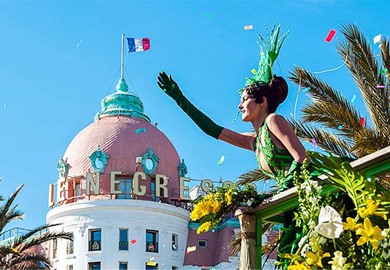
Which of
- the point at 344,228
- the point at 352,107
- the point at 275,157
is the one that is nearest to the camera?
the point at 344,228

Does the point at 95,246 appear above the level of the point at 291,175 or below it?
above

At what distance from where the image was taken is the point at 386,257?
10.4 feet

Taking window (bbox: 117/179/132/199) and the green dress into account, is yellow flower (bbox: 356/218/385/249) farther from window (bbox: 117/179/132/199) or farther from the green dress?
window (bbox: 117/179/132/199)

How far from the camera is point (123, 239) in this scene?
140 ft

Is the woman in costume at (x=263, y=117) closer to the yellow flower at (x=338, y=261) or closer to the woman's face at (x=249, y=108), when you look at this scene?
the woman's face at (x=249, y=108)

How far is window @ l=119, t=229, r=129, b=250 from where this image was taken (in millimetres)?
42531

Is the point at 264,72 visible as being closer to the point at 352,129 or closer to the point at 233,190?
the point at 233,190

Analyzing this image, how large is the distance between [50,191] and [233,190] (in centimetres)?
4071

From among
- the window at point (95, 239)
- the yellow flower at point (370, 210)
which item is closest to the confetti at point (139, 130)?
the window at point (95, 239)

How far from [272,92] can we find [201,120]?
568 mm

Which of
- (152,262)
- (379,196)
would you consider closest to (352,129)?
(379,196)

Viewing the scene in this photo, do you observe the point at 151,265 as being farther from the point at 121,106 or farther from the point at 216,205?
the point at 216,205

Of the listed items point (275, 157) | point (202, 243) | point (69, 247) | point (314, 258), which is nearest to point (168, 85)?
point (275, 157)

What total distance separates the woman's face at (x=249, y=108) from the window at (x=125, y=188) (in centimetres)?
3737
